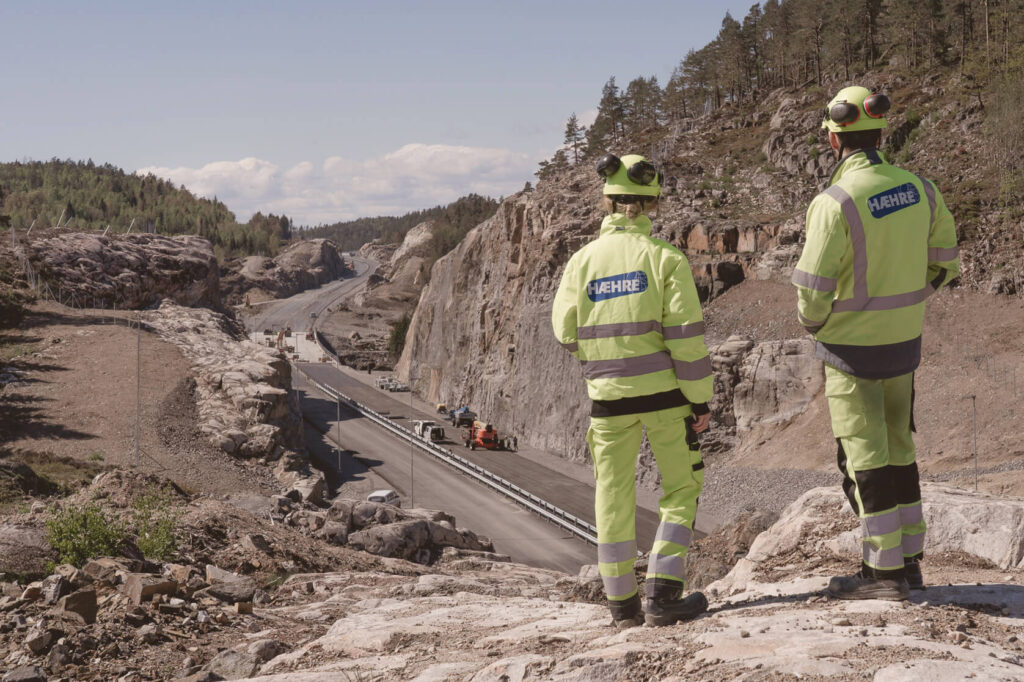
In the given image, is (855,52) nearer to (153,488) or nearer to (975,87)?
(975,87)

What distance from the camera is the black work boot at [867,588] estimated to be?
17.6 ft

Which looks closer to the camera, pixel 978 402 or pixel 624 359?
pixel 624 359

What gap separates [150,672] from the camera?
7.19m

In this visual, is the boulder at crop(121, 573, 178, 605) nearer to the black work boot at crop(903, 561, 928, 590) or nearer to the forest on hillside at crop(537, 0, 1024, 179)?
the black work boot at crop(903, 561, 928, 590)

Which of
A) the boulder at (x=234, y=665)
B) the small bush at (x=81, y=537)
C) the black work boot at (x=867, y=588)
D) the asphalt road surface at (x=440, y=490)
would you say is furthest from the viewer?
the asphalt road surface at (x=440, y=490)

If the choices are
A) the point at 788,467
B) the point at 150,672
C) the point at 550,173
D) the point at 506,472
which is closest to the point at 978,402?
the point at 788,467

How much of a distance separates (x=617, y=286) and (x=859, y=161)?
1.84 meters

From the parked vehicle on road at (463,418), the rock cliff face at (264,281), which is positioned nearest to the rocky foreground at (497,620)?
the parked vehicle on road at (463,418)

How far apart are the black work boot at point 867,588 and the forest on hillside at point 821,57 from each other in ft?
165

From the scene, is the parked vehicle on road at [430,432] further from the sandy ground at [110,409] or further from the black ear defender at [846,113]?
the black ear defender at [846,113]

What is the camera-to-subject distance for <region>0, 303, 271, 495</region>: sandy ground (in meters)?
31.9

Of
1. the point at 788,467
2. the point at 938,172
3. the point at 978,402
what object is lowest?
the point at 788,467

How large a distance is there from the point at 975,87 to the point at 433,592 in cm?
6168

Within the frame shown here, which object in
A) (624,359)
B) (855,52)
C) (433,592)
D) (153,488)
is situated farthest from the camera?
(855,52)
